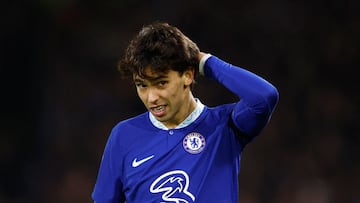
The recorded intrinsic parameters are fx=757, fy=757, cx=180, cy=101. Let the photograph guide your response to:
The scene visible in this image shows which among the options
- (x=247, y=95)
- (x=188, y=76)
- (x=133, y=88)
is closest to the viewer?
(x=247, y=95)

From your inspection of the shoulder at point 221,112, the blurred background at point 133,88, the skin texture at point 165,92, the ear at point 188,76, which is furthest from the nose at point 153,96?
the blurred background at point 133,88

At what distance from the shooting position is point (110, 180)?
9.11 ft

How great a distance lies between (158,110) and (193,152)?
7.9 inches

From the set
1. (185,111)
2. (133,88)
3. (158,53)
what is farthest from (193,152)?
(133,88)

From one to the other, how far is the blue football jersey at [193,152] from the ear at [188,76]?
0.20ft

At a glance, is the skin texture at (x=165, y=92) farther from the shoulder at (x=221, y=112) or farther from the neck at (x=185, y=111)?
the shoulder at (x=221, y=112)

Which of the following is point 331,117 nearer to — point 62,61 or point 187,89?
point 62,61

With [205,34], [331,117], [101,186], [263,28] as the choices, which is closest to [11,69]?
[205,34]

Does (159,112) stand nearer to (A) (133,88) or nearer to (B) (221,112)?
(B) (221,112)

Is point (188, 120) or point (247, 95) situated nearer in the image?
point (247, 95)

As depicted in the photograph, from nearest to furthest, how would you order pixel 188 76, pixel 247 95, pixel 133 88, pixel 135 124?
pixel 247 95 < pixel 188 76 < pixel 135 124 < pixel 133 88

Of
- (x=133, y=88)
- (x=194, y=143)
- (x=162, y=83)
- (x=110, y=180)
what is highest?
(x=162, y=83)

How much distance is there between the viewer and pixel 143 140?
2.78 m

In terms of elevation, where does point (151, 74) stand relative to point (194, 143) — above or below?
above
